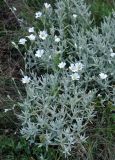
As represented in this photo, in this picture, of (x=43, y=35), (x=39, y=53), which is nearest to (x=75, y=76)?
(x=39, y=53)

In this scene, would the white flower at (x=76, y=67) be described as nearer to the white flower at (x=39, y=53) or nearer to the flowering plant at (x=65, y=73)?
the flowering plant at (x=65, y=73)

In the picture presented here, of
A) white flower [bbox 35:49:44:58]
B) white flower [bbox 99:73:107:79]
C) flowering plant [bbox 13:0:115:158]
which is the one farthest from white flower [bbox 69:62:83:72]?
white flower [bbox 35:49:44:58]

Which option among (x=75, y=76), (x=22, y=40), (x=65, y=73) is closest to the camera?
(x=75, y=76)

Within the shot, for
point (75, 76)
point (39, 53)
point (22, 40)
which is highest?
point (22, 40)

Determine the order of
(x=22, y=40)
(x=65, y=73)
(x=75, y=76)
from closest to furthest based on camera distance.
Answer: (x=75, y=76) < (x=65, y=73) < (x=22, y=40)

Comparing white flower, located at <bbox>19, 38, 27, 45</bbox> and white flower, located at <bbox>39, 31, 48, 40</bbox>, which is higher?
white flower, located at <bbox>39, 31, 48, 40</bbox>

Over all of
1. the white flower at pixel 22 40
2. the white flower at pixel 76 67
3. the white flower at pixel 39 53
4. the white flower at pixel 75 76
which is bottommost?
the white flower at pixel 75 76

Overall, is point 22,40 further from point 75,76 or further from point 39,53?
point 75,76

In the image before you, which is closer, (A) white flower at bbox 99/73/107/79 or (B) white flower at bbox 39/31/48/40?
(A) white flower at bbox 99/73/107/79

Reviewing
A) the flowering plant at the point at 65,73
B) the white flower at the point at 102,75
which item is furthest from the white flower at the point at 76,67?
the white flower at the point at 102,75

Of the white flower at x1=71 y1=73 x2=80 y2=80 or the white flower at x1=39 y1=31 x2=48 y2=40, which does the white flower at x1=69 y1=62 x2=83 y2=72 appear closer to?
the white flower at x1=71 y1=73 x2=80 y2=80

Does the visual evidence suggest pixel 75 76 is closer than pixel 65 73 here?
Yes
